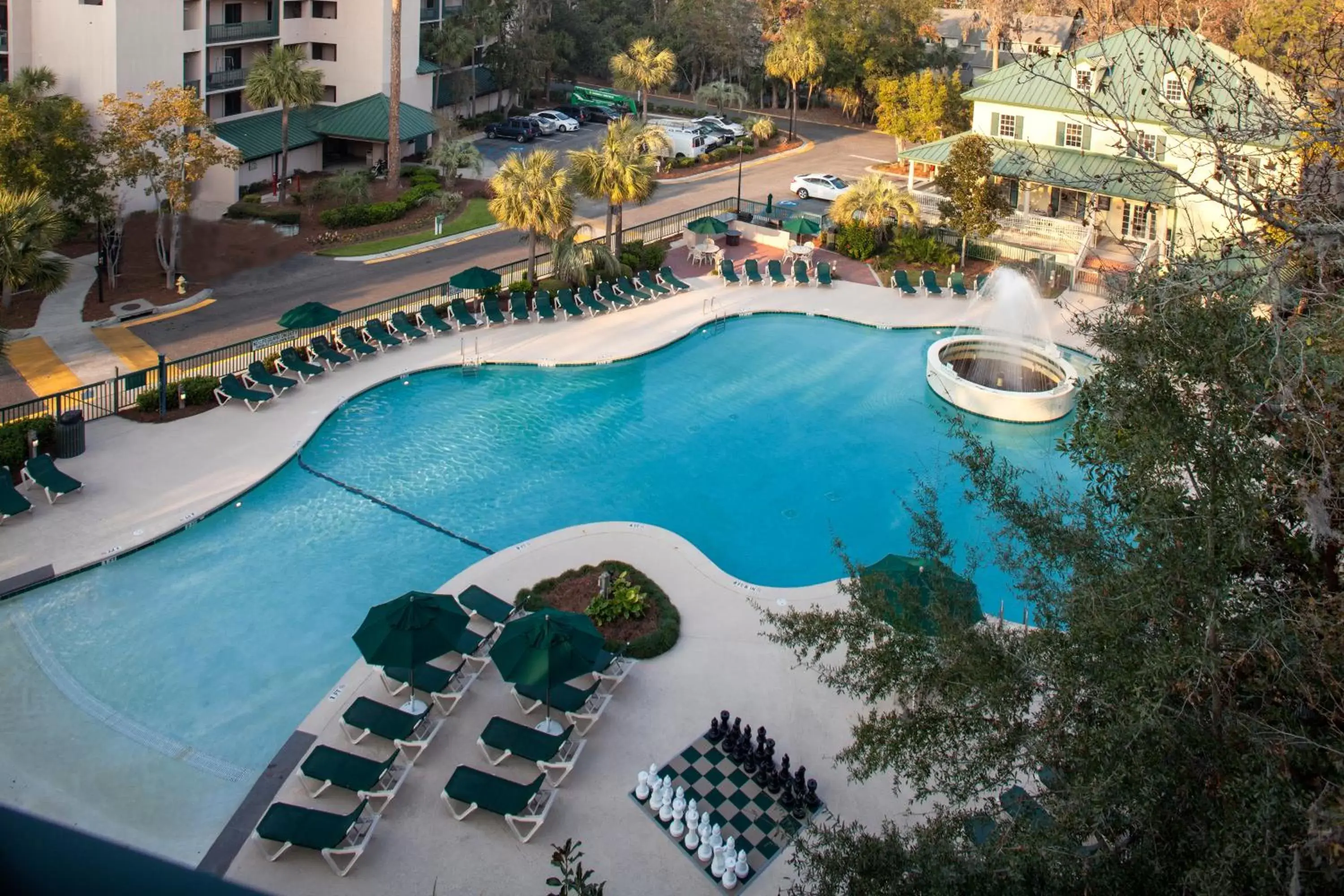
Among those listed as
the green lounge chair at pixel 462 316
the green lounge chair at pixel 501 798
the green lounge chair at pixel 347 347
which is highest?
the green lounge chair at pixel 462 316

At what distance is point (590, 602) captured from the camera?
71.7ft

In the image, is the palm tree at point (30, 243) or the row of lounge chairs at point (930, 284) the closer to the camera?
the palm tree at point (30, 243)

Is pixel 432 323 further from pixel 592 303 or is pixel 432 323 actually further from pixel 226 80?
pixel 226 80

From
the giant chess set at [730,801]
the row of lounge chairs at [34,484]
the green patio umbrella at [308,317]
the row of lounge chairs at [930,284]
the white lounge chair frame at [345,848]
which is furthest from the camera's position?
the row of lounge chairs at [930,284]

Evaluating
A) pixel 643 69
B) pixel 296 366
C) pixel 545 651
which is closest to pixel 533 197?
pixel 296 366

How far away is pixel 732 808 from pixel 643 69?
1967 inches

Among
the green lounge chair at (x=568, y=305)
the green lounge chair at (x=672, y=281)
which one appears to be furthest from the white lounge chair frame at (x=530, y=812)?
the green lounge chair at (x=672, y=281)

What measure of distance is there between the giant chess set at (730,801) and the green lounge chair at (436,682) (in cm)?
342

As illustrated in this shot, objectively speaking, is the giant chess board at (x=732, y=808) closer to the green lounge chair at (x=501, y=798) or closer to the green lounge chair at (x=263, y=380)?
the green lounge chair at (x=501, y=798)

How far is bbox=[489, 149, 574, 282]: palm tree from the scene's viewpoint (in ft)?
120

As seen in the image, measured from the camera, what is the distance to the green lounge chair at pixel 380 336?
3362cm

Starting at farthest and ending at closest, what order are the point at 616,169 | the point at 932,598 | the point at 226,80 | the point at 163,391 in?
the point at 226,80 < the point at 616,169 < the point at 163,391 < the point at 932,598

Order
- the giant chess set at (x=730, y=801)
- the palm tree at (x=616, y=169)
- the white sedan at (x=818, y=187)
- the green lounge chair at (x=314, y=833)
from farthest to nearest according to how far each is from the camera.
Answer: the white sedan at (x=818, y=187) → the palm tree at (x=616, y=169) → the giant chess set at (x=730, y=801) → the green lounge chair at (x=314, y=833)

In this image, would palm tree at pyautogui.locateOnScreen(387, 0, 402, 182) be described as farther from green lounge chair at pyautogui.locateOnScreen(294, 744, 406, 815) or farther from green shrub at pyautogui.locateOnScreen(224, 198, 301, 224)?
green lounge chair at pyautogui.locateOnScreen(294, 744, 406, 815)
